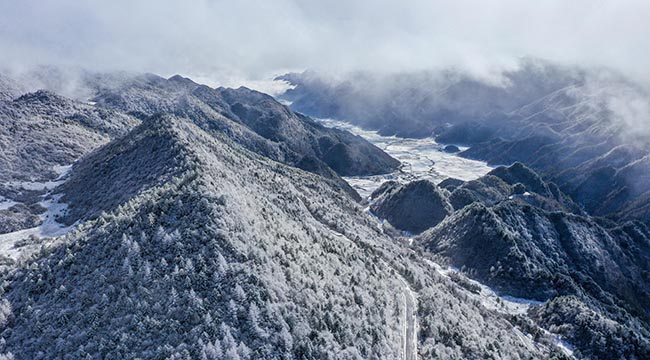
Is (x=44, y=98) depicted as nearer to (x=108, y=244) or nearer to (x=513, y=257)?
(x=108, y=244)

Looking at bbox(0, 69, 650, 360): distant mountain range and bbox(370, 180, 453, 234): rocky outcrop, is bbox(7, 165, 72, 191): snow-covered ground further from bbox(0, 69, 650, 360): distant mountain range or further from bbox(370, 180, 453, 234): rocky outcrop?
bbox(370, 180, 453, 234): rocky outcrop

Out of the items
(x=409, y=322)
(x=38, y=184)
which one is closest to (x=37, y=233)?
(x=38, y=184)

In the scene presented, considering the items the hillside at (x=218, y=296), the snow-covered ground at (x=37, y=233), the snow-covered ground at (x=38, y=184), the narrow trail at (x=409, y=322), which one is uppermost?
the snow-covered ground at (x=38, y=184)

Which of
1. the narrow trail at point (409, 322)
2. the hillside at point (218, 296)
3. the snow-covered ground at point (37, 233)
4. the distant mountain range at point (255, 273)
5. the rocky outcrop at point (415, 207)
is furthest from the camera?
the rocky outcrop at point (415, 207)

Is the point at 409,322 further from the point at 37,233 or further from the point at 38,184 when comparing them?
the point at 38,184

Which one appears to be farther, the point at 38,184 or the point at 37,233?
the point at 38,184

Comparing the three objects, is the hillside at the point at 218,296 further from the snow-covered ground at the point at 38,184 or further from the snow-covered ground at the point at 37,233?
the snow-covered ground at the point at 38,184

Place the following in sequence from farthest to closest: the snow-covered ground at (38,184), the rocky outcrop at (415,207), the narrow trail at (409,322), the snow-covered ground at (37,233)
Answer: the rocky outcrop at (415,207)
the snow-covered ground at (38,184)
the snow-covered ground at (37,233)
the narrow trail at (409,322)

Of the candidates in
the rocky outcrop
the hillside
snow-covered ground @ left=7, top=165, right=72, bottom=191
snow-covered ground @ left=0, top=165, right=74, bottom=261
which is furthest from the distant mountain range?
the rocky outcrop

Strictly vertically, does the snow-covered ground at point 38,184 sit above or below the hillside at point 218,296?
above

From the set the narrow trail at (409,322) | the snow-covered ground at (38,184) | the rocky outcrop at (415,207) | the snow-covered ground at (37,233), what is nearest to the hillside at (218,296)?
the narrow trail at (409,322)

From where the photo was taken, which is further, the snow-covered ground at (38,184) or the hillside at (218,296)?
the snow-covered ground at (38,184)
